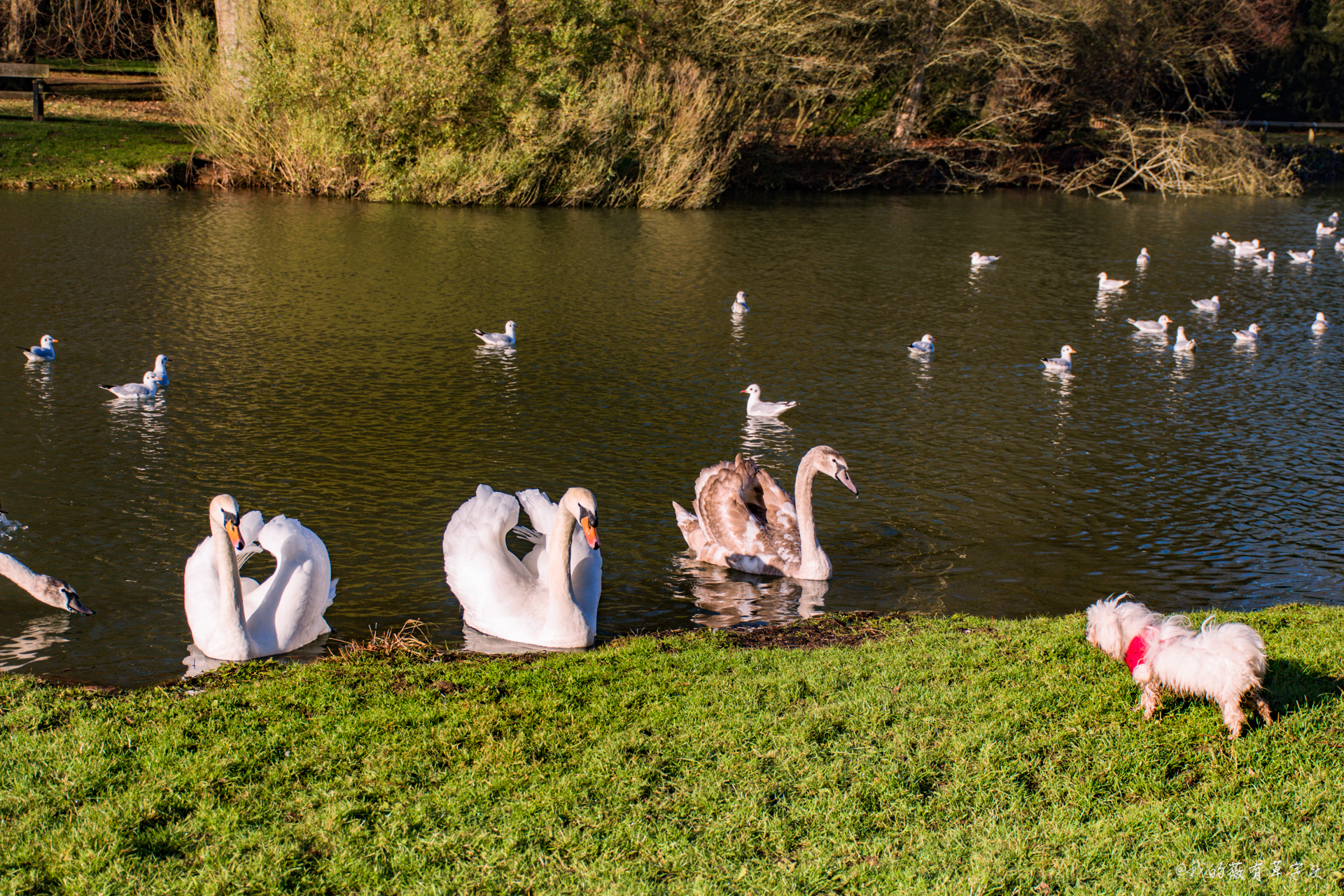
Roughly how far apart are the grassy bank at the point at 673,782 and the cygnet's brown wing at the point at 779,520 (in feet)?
10.5

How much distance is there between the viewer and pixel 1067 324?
22578 millimetres

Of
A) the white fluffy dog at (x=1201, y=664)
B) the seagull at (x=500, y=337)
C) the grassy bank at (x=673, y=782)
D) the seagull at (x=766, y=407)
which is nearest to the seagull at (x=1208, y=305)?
the seagull at (x=766, y=407)

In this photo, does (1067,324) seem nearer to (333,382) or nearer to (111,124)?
(333,382)

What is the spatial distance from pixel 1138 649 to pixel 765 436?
8.46 meters

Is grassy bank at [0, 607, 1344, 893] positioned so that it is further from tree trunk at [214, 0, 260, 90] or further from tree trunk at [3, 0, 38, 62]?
tree trunk at [3, 0, 38, 62]

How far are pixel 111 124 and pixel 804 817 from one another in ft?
130

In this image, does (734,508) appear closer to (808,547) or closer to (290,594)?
(808,547)

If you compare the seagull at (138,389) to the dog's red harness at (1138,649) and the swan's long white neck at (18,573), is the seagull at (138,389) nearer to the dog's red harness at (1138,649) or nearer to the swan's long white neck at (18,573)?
the swan's long white neck at (18,573)

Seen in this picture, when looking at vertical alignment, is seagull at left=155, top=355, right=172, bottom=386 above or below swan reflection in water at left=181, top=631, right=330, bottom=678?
above

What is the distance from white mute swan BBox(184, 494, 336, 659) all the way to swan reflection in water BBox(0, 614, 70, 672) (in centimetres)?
107

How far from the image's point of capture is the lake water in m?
10.3

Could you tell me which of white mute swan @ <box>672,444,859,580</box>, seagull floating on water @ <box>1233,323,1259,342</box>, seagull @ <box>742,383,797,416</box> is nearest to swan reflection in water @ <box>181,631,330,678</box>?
white mute swan @ <box>672,444,859,580</box>

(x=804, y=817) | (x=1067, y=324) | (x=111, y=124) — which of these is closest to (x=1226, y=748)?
(x=804, y=817)

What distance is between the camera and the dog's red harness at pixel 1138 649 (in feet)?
21.3
